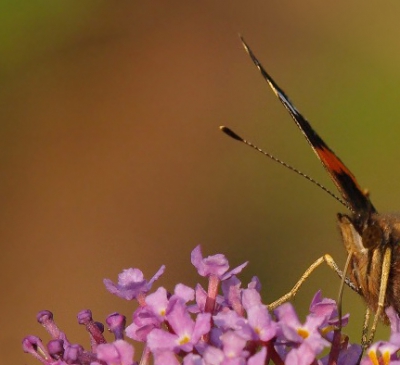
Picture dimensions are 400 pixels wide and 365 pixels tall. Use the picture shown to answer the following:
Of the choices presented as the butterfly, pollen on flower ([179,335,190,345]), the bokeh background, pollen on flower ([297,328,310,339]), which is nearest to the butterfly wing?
the butterfly

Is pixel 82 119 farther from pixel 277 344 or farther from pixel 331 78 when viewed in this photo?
pixel 277 344

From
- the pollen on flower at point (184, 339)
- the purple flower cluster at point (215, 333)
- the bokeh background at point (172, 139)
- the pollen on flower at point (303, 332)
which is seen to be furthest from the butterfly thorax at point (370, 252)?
the bokeh background at point (172, 139)

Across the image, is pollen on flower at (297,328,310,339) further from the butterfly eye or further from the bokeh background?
the bokeh background

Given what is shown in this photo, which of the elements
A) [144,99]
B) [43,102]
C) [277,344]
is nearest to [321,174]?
[144,99]

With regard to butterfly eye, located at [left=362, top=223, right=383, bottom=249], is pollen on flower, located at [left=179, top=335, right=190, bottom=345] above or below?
above

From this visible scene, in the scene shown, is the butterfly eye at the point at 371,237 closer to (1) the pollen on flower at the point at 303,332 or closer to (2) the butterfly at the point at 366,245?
(2) the butterfly at the point at 366,245

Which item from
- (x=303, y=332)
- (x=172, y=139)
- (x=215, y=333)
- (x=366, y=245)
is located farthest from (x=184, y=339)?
(x=172, y=139)
